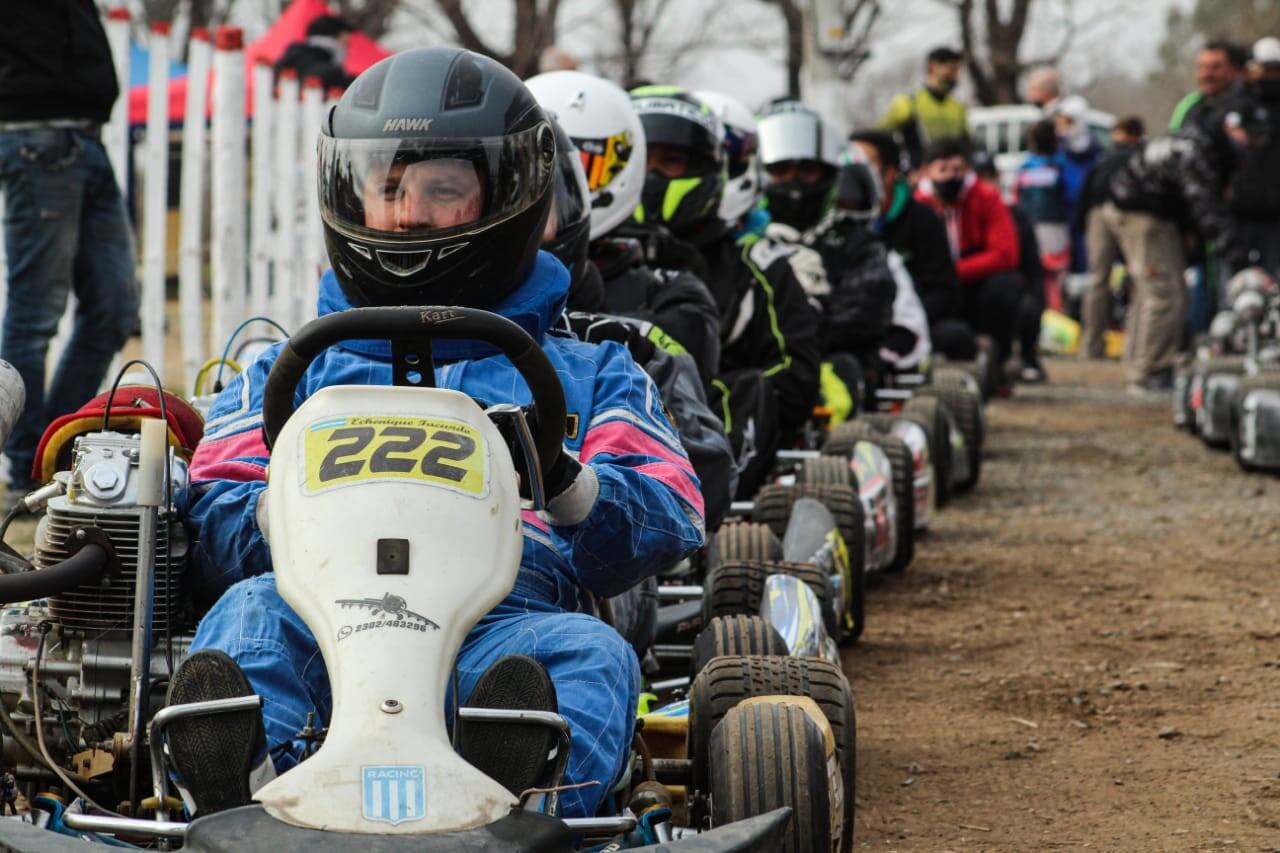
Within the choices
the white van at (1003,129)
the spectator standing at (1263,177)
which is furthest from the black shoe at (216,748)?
the white van at (1003,129)

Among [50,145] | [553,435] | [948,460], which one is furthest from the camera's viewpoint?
[948,460]

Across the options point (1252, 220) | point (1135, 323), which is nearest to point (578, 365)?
point (1252, 220)

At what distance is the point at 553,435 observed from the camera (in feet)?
9.95

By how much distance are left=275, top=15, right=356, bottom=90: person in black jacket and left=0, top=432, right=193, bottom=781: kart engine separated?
861cm

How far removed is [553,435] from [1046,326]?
610 inches

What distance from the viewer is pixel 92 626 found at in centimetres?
339

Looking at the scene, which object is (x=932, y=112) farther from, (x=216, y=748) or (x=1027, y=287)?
(x=216, y=748)

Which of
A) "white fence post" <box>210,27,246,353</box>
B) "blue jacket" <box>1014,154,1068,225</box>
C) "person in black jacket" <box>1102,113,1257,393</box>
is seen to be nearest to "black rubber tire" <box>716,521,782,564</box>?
"white fence post" <box>210,27,246,353</box>

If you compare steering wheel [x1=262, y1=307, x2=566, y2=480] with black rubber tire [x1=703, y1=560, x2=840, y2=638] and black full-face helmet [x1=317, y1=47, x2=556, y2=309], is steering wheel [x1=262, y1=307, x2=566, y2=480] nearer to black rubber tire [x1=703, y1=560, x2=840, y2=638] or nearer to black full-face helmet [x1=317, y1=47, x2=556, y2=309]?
black full-face helmet [x1=317, y1=47, x2=556, y2=309]

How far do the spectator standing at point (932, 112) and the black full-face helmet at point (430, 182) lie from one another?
1158 centimetres

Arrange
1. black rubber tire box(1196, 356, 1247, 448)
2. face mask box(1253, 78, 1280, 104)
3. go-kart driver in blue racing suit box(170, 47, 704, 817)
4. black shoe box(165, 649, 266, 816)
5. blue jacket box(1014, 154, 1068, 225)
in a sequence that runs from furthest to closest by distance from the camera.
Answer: blue jacket box(1014, 154, 1068, 225)
face mask box(1253, 78, 1280, 104)
black rubber tire box(1196, 356, 1247, 448)
go-kart driver in blue racing suit box(170, 47, 704, 817)
black shoe box(165, 649, 266, 816)

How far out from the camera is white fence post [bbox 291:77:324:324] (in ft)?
33.2

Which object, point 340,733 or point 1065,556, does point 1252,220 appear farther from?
point 340,733

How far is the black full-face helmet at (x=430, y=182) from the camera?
338cm
